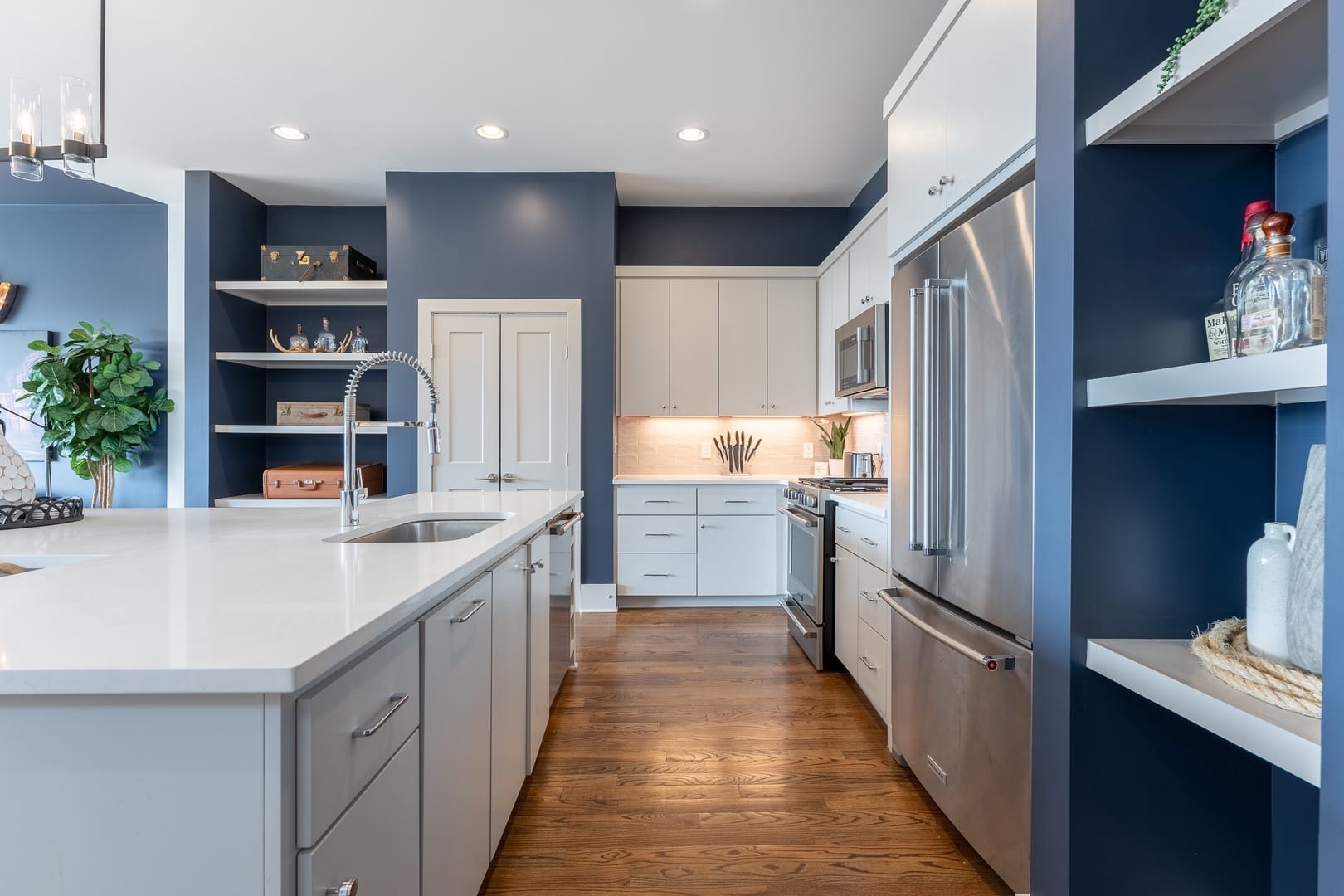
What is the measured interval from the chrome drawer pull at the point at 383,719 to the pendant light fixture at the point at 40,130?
204 centimetres

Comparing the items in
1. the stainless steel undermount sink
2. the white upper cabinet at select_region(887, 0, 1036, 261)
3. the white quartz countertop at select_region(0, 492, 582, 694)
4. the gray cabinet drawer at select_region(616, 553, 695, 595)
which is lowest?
the gray cabinet drawer at select_region(616, 553, 695, 595)

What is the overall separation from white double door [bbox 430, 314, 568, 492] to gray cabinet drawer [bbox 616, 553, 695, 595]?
0.68 meters

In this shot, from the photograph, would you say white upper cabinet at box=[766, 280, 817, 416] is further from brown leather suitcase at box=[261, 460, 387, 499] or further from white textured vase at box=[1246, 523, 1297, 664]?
white textured vase at box=[1246, 523, 1297, 664]

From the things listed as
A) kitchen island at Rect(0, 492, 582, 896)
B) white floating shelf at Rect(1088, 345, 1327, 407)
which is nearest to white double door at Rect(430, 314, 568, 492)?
kitchen island at Rect(0, 492, 582, 896)

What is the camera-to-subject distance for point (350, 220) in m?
4.87

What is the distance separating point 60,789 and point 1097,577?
158 centimetres

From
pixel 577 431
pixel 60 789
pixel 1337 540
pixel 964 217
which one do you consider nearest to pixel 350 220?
pixel 577 431

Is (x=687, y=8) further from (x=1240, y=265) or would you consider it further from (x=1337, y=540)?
(x=1337, y=540)

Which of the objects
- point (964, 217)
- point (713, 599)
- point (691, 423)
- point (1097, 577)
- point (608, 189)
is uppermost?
point (608, 189)

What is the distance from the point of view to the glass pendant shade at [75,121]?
1937 millimetres

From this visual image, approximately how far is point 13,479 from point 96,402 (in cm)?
298

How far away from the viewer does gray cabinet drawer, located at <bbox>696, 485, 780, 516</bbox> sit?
434 cm

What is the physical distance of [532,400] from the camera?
4.20m

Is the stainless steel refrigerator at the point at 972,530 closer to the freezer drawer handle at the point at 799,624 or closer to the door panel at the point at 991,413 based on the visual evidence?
the door panel at the point at 991,413
